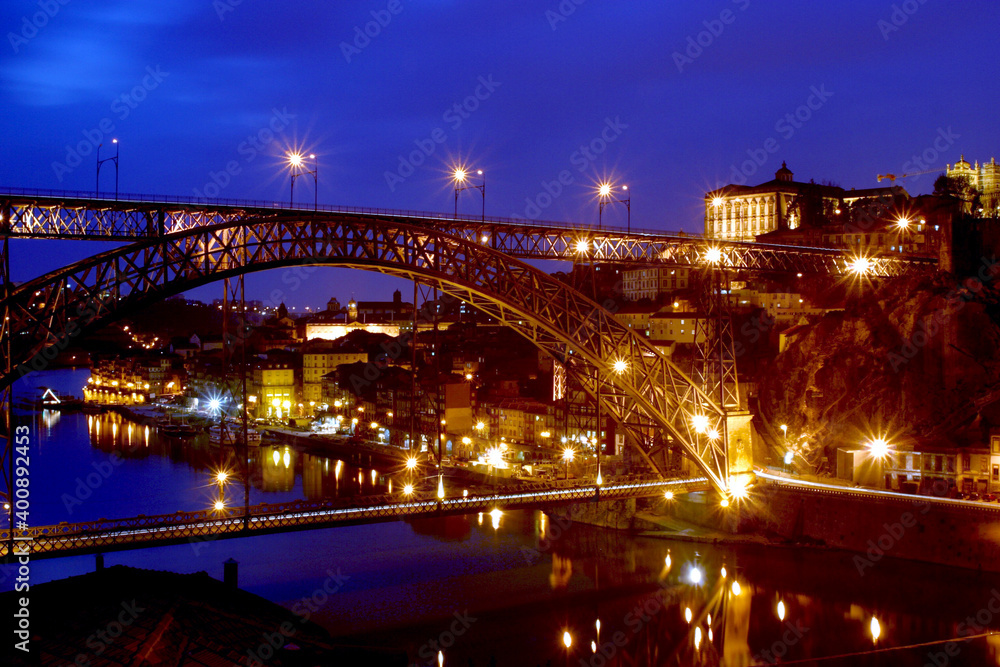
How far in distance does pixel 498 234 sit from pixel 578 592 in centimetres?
926

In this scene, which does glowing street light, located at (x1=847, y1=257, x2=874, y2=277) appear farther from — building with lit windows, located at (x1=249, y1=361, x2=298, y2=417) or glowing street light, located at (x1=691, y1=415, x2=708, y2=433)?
building with lit windows, located at (x1=249, y1=361, x2=298, y2=417)

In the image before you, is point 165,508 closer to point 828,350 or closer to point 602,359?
point 602,359

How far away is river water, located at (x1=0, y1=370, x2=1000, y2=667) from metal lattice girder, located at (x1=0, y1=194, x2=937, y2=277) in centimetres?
521

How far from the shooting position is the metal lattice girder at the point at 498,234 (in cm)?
1714

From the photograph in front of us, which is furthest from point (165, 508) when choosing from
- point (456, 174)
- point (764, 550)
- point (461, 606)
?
point (764, 550)

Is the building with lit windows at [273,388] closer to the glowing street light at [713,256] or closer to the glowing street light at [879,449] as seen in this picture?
the glowing street light at [713,256]

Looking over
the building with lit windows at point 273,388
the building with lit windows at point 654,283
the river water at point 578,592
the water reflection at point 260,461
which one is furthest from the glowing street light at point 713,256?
the building with lit windows at point 273,388

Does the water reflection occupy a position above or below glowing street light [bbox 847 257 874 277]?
below

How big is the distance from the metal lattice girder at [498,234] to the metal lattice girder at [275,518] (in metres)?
5.88

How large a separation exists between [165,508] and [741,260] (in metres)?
20.6

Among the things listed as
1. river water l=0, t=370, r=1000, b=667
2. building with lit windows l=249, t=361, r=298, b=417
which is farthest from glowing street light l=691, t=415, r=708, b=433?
building with lit windows l=249, t=361, r=298, b=417

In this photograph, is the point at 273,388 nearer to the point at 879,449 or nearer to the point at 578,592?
the point at 578,592

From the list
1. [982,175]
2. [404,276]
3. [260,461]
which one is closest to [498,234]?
[404,276]

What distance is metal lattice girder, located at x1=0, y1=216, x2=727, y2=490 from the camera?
53.1ft
